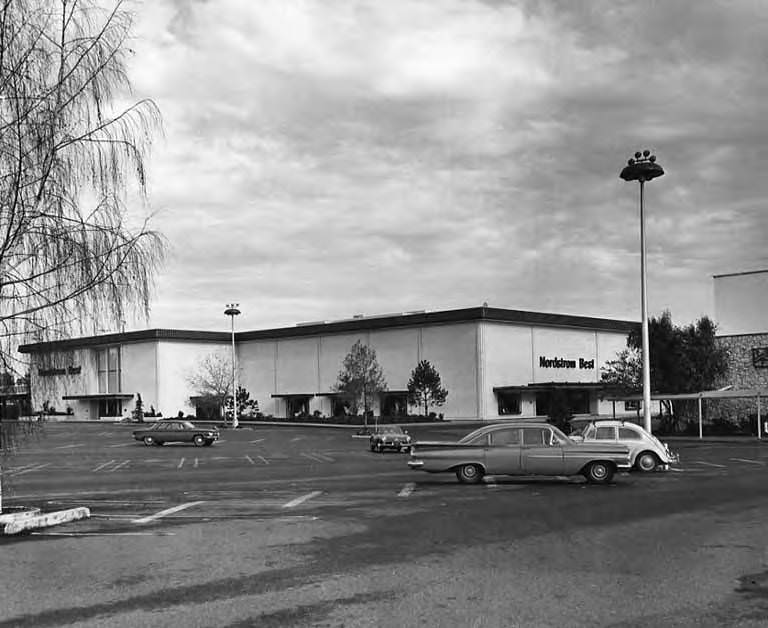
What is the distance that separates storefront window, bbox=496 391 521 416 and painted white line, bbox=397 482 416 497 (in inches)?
2276

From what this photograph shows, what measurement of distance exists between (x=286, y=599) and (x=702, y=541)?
6.49 metres

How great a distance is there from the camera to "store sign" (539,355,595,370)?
8506cm

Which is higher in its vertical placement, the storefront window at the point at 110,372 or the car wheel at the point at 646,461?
the storefront window at the point at 110,372

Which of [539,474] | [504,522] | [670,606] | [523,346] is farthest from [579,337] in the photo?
[670,606]

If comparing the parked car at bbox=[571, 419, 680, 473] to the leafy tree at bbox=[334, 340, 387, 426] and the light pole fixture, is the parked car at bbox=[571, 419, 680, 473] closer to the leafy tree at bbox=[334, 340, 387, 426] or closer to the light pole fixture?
the light pole fixture

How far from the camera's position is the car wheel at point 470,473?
22016 millimetres

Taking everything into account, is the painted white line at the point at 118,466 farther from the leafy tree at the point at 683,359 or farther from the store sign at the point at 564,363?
the store sign at the point at 564,363

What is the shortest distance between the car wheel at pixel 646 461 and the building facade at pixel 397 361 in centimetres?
4933

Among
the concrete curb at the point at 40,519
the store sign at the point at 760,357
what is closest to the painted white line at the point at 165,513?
the concrete curb at the point at 40,519

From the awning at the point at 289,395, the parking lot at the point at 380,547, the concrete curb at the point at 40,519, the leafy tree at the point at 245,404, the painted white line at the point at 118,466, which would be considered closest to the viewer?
the parking lot at the point at 380,547

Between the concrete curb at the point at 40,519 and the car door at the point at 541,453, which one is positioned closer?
the concrete curb at the point at 40,519

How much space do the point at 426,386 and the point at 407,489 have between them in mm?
57608

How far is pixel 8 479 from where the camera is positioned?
25641 mm

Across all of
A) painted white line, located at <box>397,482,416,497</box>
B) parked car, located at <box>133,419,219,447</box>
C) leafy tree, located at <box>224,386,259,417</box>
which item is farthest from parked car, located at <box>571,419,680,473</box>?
leafy tree, located at <box>224,386,259,417</box>
